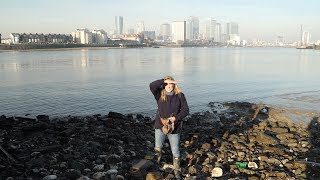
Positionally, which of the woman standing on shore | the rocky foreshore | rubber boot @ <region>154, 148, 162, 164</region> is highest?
the woman standing on shore

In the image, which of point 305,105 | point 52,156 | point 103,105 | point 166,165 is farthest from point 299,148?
point 103,105

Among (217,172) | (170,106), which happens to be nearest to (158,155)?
(217,172)

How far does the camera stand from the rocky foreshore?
28.3 ft

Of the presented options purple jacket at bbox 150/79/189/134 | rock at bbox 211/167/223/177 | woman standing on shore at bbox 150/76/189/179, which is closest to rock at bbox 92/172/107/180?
woman standing on shore at bbox 150/76/189/179

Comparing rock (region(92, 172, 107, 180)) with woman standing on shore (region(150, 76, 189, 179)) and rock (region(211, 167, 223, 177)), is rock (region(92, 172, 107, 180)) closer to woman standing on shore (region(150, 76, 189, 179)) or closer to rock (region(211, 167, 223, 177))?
woman standing on shore (region(150, 76, 189, 179))

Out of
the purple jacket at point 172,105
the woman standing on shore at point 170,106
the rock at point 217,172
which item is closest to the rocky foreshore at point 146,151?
the rock at point 217,172

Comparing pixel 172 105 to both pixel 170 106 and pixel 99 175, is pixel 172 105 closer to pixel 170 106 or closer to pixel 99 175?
pixel 170 106

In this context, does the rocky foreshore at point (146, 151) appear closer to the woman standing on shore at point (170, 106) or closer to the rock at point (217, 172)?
the rock at point (217, 172)

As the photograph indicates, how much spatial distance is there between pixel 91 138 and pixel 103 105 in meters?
10.0

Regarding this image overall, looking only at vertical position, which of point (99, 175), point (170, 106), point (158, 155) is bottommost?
point (99, 175)

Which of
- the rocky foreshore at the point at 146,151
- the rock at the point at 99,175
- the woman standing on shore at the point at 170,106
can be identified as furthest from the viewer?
the rocky foreshore at the point at 146,151

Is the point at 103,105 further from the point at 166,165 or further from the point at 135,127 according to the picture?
the point at 166,165

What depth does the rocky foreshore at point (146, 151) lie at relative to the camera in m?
8.63

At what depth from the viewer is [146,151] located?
10.6 m
